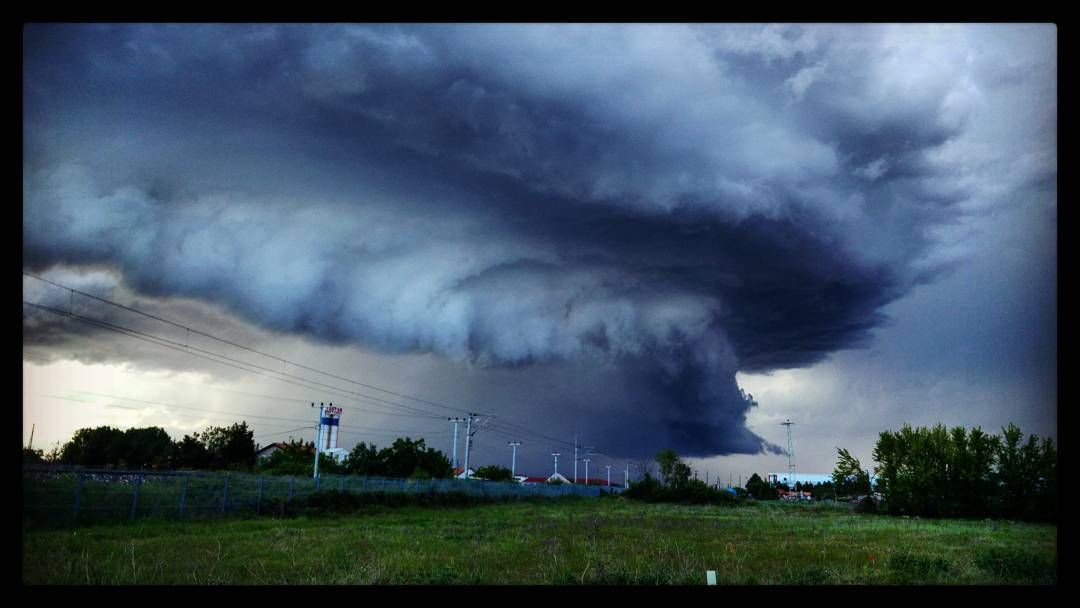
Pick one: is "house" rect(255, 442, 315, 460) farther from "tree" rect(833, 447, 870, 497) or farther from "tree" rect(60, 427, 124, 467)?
"tree" rect(833, 447, 870, 497)

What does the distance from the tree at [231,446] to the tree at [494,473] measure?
2694cm

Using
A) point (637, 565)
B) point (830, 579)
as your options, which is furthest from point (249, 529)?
point (830, 579)

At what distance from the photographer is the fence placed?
61.5 feet

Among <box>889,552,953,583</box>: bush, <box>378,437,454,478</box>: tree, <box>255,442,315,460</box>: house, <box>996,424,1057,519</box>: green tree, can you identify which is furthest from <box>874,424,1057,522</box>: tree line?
<box>255,442,315,460</box>: house

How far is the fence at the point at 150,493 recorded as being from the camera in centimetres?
1875

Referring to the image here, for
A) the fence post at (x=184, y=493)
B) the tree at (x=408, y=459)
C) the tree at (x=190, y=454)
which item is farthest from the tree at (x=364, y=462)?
the fence post at (x=184, y=493)

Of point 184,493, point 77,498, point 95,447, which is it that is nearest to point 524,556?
point 77,498

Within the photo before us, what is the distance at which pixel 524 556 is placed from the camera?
521 inches

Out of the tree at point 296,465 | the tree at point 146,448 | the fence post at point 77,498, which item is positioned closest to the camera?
the fence post at point 77,498

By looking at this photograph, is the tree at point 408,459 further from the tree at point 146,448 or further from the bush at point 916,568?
the bush at point 916,568
